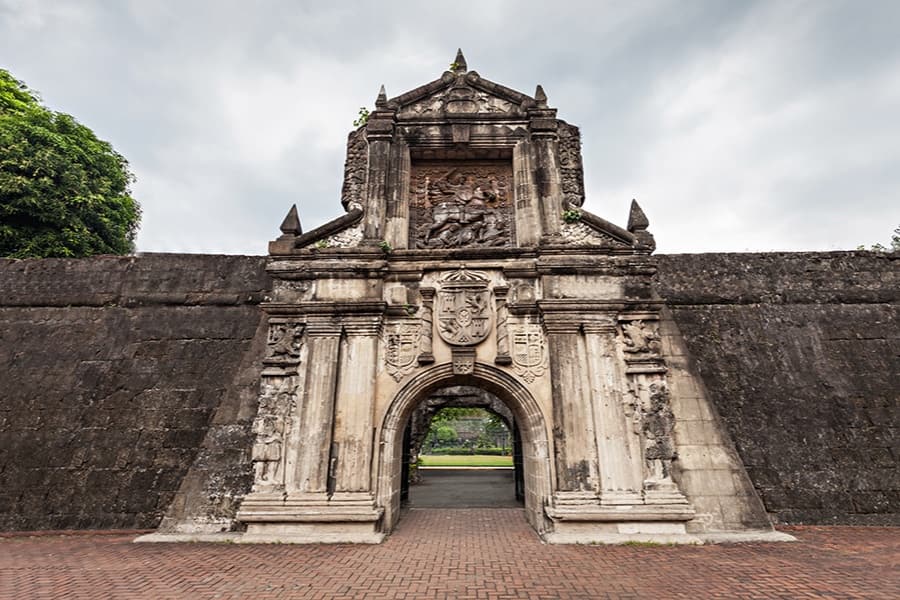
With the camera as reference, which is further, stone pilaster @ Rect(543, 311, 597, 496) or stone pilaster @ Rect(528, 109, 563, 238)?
stone pilaster @ Rect(528, 109, 563, 238)

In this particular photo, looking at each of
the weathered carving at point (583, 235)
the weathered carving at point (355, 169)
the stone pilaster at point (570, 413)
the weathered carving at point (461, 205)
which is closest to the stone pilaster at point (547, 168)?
the weathered carving at point (583, 235)

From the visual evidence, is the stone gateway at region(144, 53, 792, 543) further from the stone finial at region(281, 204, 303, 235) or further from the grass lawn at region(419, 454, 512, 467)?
the grass lawn at region(419, 454, 512, 467)

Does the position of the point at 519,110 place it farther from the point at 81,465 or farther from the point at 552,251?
the point at 81,465

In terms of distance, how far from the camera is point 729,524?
7723 mm

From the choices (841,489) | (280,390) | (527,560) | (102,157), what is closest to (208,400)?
(280,390)

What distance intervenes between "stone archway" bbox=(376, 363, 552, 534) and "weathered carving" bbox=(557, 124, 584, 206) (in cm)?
425

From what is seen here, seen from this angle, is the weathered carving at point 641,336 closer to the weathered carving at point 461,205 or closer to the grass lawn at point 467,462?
A: the weathered carving at point 461,205

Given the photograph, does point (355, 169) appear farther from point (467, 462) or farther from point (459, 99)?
point (467, 462)

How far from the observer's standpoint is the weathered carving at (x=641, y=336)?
8.55m

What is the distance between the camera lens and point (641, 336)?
864 cm

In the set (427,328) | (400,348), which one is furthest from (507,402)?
(400,348)

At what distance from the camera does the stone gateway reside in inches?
305

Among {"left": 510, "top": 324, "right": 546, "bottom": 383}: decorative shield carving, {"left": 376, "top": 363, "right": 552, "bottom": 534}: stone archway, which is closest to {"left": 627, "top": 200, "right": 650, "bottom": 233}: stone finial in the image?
{"left": 510, "top": 324, "right": 546, "bottom": 383}: decorative shield carving

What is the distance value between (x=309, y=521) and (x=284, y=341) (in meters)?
3.25
